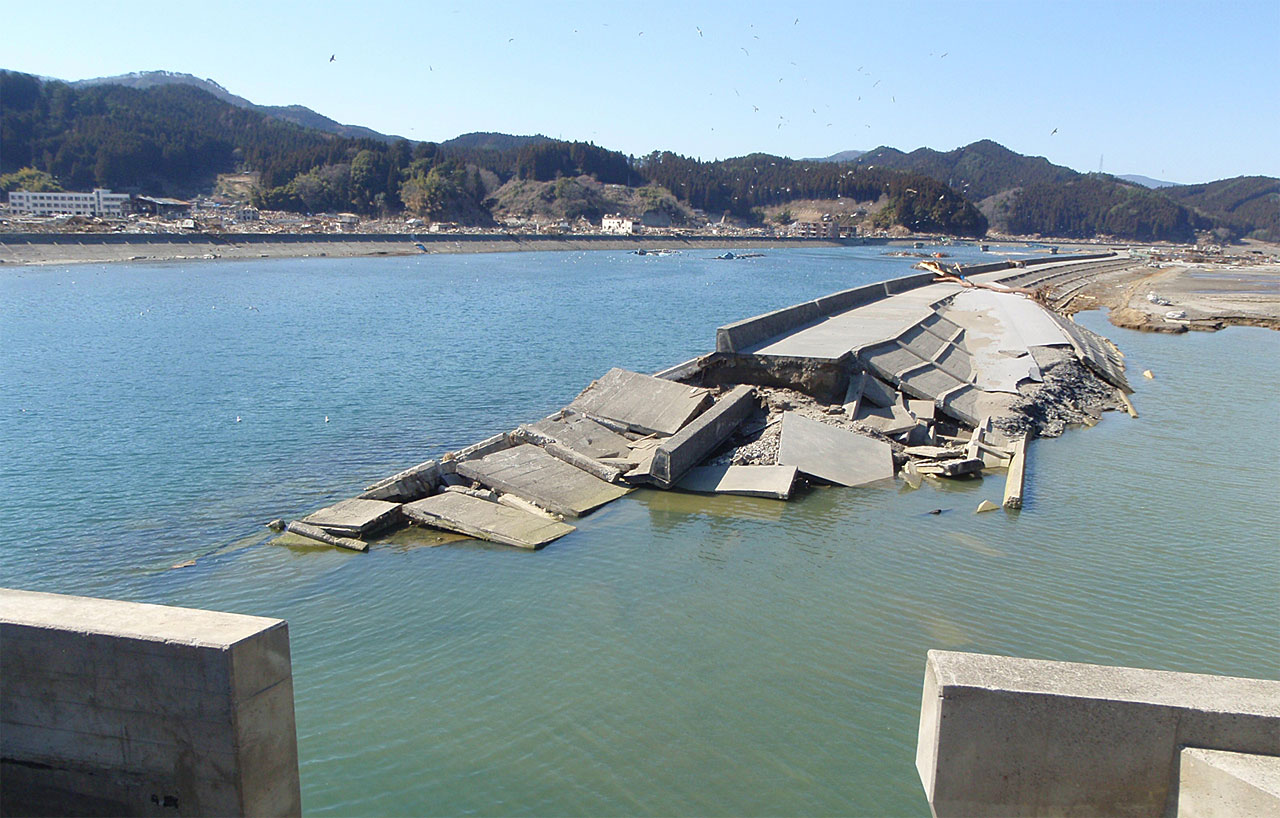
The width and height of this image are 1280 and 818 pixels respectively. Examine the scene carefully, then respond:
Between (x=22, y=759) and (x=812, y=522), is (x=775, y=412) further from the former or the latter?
(x=22, y=759)

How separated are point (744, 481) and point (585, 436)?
324 cm

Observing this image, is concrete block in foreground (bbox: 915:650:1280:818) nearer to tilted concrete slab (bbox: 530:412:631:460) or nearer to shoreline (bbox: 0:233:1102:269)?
tilted concrete slab (bbox: 530:412:631:460)

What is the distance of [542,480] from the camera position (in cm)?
1352

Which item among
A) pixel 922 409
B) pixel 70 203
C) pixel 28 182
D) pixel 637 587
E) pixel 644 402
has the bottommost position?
pixel 637 587

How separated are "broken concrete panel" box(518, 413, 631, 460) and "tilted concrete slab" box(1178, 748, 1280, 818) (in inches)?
428

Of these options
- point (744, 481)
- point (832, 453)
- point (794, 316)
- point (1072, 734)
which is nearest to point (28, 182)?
point (794, 316)

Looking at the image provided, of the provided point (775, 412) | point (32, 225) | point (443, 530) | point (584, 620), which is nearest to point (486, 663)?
point (584, 620)

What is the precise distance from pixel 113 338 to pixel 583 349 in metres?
19.4

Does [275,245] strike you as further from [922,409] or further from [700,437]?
[922,409]

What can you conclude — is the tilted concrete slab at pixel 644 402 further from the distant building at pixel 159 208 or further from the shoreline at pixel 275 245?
the distant building at pixel 159 208

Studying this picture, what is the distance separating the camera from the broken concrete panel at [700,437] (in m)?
13.8

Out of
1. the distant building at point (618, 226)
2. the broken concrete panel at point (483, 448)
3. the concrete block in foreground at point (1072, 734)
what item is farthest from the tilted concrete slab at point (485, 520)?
the distant building at point (618, 226)

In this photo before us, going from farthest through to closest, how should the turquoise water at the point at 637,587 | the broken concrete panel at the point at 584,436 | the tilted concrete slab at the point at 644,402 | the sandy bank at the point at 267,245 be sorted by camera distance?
the sandy bank at the point at 267,245 → the tilted concrete slab at the point at 644,402 → the broken concrete panel at the point at 584,436 → the turquoise water at the point at 637,587

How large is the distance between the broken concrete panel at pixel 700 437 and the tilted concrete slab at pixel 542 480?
750 millimetres
